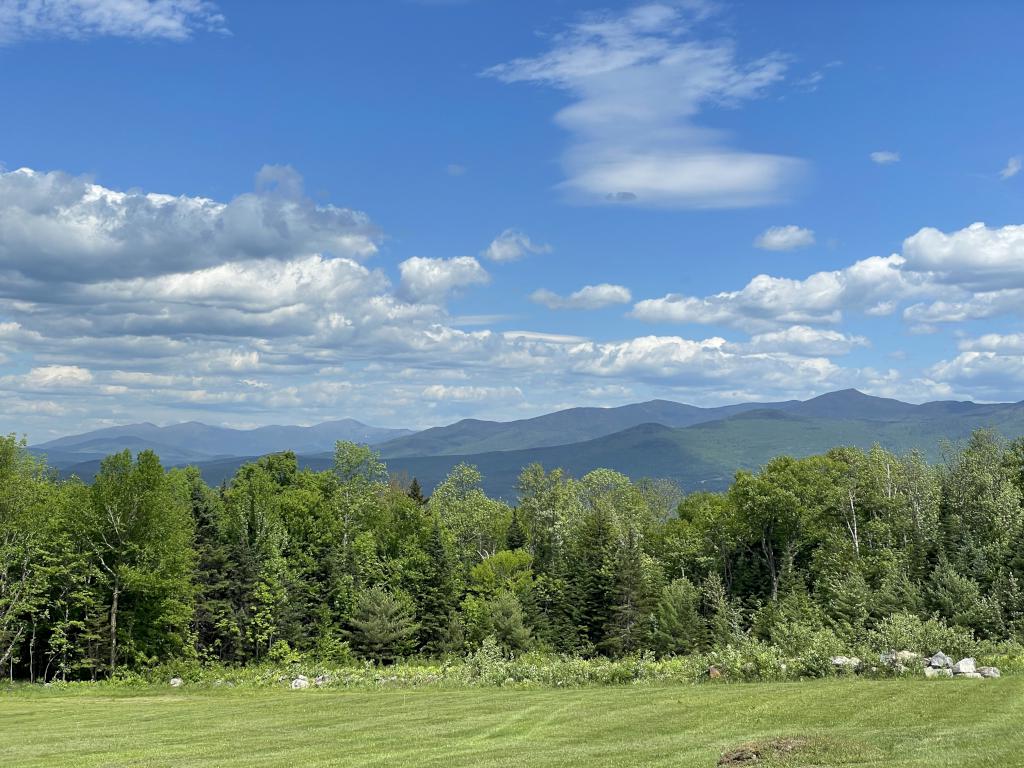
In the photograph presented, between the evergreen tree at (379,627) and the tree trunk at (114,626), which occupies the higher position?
the tree trunk at (114,626)

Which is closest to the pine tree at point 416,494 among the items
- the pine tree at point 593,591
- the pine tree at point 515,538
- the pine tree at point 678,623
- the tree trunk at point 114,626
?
the pine tree at point 515,538

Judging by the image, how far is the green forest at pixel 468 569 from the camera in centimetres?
5116

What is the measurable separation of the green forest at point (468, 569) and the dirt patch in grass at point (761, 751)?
18.0 metres

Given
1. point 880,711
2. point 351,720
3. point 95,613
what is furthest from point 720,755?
point 95,613

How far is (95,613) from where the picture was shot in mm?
51781

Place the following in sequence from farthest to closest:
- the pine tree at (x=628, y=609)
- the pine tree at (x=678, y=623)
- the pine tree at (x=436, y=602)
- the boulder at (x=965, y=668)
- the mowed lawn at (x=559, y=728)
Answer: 1. the pine tree at (x=436, y=602)
2. the pine tree at (x=628, y=609)
3. the pine tree at (x=678, y=623)
4. the boulder at (x=965, y=668)
5. the mowed lawn at (x=559, y=728)

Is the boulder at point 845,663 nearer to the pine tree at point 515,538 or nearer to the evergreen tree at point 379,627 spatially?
the evergreen tree at point 379,627

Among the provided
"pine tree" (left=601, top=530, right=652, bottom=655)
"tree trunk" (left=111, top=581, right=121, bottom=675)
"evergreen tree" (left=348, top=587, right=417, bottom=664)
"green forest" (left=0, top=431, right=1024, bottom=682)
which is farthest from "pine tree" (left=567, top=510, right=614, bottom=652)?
"tree trunk" (left=111, top=581, right=121, bottom=675)

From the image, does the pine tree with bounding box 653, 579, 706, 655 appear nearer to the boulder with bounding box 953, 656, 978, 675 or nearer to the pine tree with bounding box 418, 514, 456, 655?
the pine tree with bounding box 418, 514, 456, 655

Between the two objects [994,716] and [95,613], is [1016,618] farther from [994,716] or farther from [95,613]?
[95,613]

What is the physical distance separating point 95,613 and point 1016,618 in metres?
56.1

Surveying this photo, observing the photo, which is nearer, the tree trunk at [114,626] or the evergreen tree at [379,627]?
the tree trunk at [114,626]

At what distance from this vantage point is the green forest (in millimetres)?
51156

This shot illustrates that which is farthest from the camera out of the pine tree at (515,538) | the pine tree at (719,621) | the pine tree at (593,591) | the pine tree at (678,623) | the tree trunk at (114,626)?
the pine tree at (515,538)
